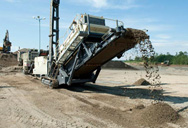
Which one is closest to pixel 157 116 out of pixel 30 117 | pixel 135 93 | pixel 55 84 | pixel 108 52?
pixel 108 52

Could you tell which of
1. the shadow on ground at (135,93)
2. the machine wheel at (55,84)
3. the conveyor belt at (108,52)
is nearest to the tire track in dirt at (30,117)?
the machine wheel at (55,84)

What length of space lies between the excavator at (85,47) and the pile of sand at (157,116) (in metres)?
2.68

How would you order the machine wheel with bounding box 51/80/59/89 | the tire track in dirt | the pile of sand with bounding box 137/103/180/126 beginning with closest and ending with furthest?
the tire track in dirt, the pile of sand with bounding box 137/103/180/126, the machine wheel with bounding box 51/80/59/89

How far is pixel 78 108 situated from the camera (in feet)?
21.5

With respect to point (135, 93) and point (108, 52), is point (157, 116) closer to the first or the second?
point (108, 52)

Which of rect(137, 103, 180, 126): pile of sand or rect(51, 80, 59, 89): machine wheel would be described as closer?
rect(137, 103, 180, 126): pile of sand

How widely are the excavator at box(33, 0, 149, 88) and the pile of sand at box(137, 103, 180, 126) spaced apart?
2676 mm

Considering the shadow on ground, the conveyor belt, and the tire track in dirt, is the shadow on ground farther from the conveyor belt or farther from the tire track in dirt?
the tire track in dirt

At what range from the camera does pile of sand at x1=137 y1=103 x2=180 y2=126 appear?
5.25 m

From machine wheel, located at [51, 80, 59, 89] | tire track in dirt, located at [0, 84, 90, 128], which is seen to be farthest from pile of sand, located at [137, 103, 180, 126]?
machine wheel, located at [51, 80, 59, 89]

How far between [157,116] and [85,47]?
15.1 ft

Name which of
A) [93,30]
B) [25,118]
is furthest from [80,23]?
[25,118]

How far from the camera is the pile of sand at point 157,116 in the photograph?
5.25 metres

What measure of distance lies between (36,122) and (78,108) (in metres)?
1.90
